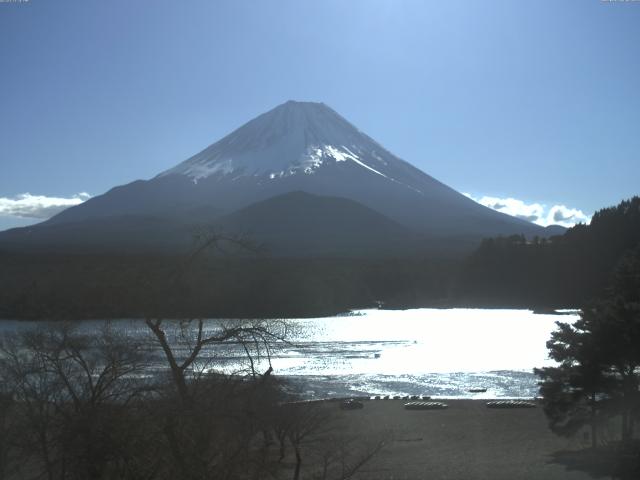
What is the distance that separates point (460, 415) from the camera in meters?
17.2

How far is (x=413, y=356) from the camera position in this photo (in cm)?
2919

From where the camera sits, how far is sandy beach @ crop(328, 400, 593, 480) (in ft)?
36.7

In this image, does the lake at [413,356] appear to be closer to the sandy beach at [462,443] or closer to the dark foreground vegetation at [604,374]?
the sandy beach at [462,443]

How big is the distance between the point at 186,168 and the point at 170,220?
131ft

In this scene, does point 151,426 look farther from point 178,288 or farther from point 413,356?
point 413,356

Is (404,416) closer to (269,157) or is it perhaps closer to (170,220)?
(170,220)

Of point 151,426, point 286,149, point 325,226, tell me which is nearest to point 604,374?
point 151,426

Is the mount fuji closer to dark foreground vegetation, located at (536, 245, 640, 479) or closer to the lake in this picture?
the lake

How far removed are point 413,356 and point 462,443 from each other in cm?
1475

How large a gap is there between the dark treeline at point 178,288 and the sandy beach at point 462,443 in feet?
11.0

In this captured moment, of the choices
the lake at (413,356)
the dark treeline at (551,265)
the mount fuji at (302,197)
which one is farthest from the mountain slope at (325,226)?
the lake at (413,356)

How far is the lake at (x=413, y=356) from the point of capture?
21.2 metres

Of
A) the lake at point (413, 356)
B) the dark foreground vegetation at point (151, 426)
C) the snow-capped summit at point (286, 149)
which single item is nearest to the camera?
the dark foreground vegetation at point (151, 426)

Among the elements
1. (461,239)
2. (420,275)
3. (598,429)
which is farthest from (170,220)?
(598,429)
